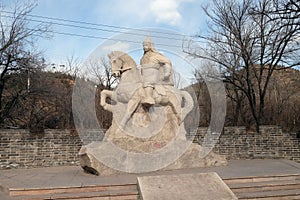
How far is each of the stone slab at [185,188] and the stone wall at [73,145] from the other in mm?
4931

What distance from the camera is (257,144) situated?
12.0 meters

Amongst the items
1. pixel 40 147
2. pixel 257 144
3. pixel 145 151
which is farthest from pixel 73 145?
pixel 257 144

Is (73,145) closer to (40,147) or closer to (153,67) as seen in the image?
(40,147)

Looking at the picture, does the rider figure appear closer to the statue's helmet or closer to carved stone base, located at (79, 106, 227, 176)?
the statue's helmet

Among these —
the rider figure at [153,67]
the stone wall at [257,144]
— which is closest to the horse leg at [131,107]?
the rider figure at [153,67]

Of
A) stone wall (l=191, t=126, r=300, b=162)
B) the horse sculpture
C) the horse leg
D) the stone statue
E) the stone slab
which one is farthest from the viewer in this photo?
stone wall (l=191, t=126, r=300, b=162)

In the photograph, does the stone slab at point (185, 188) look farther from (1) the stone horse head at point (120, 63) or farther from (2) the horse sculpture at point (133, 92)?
(1) the stone horse head at point (120, 63)

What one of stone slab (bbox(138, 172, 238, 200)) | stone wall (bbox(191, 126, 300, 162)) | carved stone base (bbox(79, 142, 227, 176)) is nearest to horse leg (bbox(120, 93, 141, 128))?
carved stone base (bbox(79, 142, 227, 176))

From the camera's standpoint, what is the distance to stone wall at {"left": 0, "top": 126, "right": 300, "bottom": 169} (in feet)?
33.6

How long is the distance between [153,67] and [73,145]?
4.86 m

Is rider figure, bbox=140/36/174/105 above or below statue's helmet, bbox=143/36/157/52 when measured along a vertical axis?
below

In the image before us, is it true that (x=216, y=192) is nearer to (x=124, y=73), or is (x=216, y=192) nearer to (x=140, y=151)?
(x=140, y=151)

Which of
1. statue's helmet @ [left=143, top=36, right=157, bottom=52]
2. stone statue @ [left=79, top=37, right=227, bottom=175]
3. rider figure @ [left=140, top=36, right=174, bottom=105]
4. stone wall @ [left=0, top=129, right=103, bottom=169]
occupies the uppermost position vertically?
statue's helmet @ [left=143, top=36, right=157, bottom=52]

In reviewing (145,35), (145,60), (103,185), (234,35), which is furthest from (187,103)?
(234,35)
